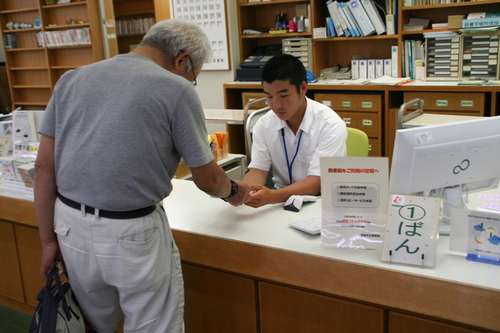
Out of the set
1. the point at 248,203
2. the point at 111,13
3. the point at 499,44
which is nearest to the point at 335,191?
the point at 248,203

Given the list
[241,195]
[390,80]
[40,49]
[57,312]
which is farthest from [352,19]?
[40,49]

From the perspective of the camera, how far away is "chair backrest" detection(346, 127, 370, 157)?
7.95 feet

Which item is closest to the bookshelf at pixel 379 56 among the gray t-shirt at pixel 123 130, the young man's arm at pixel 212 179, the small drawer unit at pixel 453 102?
the small drawer unit at pixel 453 102

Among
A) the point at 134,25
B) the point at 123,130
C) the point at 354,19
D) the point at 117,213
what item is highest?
the point at 134,25

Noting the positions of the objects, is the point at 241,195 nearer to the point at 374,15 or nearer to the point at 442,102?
the point at 442,102

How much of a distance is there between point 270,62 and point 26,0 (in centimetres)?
656

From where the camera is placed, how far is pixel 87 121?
1.31 meters

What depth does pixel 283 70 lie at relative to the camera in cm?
210

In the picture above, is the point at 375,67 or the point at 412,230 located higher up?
the point at 375,67

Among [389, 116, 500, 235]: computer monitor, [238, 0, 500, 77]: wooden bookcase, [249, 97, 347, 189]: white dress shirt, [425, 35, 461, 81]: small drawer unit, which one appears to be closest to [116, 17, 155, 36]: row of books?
[238, 0, 500, 77]: wooden bookcase

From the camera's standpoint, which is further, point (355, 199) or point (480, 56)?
point (480, 56)

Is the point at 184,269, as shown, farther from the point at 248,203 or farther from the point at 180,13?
the point at 180,13

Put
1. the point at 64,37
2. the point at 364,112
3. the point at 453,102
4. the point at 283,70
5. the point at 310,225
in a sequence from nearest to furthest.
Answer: the point at 310,225 → the point at 283,70 → the point at 453,102 → the point at 364,112 → the point at 64,37

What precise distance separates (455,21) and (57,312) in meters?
3.91
